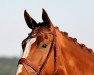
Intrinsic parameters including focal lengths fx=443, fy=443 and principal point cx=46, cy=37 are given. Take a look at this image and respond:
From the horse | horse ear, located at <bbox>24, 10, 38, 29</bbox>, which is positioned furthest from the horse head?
horse ear, located at <bbox>24, 10, 38, 29</bbox>

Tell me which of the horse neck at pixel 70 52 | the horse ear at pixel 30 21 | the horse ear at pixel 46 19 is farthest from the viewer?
the horse ear at pixel 30 21

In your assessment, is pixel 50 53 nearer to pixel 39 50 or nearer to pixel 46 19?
pixel 39 50

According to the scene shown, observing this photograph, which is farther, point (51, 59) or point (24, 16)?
point (24, 16)

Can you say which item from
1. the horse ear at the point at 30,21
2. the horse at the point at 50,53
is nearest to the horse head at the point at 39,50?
the horse at the point at 50,53

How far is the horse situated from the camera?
10.6 meters

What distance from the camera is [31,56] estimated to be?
1066cm

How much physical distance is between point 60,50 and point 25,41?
91 cm

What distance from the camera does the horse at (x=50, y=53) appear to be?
10641mm

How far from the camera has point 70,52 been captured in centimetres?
1128

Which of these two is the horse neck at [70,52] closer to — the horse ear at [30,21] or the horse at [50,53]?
the horse at [50,53]

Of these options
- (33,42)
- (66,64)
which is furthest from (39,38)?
(66,64)

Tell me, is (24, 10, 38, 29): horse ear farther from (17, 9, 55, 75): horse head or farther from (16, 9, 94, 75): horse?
(17, 9, 55, 75): horse head

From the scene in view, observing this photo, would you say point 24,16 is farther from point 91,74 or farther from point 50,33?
point 91,74

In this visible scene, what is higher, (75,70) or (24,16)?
(24,16)
